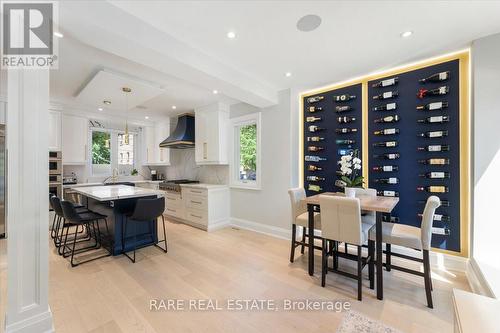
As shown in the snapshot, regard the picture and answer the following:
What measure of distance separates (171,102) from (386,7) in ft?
12.6

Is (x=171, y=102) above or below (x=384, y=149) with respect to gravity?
above

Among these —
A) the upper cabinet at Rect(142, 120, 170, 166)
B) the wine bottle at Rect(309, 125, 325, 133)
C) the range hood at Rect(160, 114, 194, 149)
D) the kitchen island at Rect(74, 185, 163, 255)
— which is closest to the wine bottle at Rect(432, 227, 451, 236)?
the wine bottle at Rect(309, 125, 325, 133)

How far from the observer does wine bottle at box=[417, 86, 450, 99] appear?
2.58m

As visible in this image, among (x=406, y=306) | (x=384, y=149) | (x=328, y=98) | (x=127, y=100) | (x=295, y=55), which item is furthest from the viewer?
(x=127, y=100)

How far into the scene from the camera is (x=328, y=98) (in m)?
3.52

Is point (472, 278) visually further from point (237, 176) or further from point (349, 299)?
point (237, 176)

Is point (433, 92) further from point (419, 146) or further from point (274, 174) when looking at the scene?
point (274, 174)

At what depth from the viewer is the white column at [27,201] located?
4.78 feet

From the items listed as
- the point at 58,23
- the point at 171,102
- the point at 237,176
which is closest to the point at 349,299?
the point at 237,176

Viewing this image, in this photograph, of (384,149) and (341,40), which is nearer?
(341,40)

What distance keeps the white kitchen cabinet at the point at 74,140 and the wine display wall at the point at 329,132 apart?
475cm

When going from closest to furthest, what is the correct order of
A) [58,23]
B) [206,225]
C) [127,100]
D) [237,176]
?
1. [58,23]
2. [127,100]
3. [206,225]
4. [237,176]

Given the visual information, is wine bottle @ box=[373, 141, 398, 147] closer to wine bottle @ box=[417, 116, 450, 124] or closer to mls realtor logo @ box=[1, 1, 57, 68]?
wine bottle @ box=[417, 116, 450, 124]

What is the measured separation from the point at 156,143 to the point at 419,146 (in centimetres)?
575
